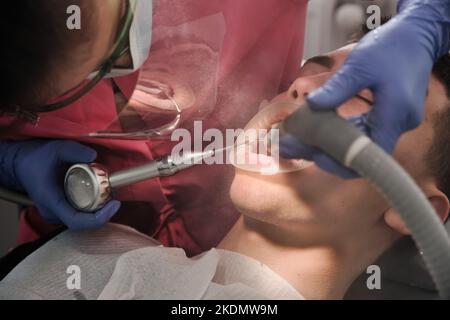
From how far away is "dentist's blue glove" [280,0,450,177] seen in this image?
2.74ft

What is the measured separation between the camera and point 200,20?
1.08 meters

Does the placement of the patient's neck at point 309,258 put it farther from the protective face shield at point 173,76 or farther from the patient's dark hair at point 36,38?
the patient's dark hair at point 36,38

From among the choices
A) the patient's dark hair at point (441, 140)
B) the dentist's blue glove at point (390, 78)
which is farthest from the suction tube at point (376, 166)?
the patient's dark hair at point (441, 140)

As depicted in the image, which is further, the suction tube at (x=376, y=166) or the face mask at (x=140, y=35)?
the face mask at (x=140, y=35)

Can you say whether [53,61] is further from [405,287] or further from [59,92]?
[405,287]

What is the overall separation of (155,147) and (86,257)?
273mm

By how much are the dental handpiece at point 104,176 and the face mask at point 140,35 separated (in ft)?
0.61

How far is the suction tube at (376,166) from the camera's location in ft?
2.56

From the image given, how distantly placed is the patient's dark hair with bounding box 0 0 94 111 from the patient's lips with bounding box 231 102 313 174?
0.35 m

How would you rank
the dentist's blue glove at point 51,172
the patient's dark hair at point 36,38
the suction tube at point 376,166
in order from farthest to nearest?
1. the dentist's blue glove at point 51,172
2. the patient's dark hair at point 36,38
3. the suction tube at point 376,166

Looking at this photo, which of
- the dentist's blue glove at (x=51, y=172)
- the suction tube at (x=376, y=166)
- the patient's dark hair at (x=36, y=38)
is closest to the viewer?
the suction tube at (x=376, y=166)

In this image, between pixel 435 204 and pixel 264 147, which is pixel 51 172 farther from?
pixel 435 204

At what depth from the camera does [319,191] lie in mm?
1032

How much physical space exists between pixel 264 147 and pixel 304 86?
0.14 m
